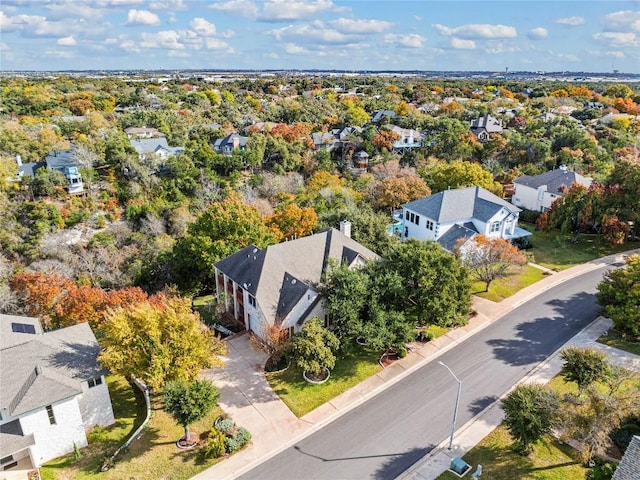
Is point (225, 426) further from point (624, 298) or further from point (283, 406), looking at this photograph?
point (624, 298)

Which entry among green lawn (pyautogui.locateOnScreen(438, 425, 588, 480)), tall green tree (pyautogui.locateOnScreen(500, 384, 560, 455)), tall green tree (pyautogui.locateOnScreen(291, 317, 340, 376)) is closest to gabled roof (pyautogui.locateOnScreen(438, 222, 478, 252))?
tall green tree (pyautogui.locateOnScreen(291, 317, 340, 376))

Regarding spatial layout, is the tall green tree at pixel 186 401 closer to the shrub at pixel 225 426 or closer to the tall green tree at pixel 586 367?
the shrub at pixel 225 426

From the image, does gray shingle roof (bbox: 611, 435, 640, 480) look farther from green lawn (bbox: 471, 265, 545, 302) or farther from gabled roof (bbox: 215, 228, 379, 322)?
green lawn (bbox: 471, 265, 545, 302)

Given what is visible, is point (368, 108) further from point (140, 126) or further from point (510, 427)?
point (510, 427)

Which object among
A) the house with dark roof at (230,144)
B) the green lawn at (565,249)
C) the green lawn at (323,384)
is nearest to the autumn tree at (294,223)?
the green lawn at (323,384)

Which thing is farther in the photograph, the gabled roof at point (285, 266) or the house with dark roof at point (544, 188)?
the house with dark roof at point (544, 188)

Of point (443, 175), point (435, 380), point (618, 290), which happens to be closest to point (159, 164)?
point (443, 175)
